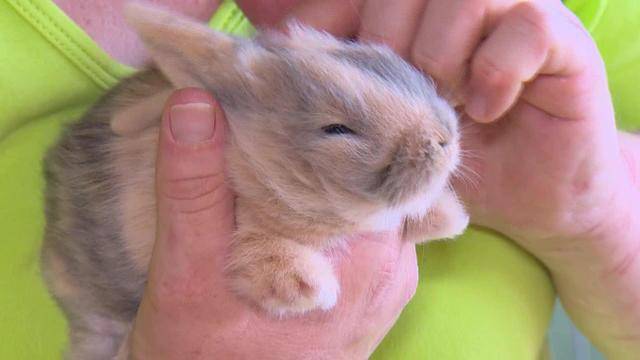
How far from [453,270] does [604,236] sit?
0.52 feet

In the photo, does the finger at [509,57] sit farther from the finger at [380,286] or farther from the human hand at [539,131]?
the finger at [380,286]

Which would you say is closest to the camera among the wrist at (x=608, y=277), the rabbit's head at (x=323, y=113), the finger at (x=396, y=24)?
the rabbit's head at (x=323, y=113)

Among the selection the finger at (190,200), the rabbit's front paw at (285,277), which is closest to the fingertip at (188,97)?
the finger at (190,200)

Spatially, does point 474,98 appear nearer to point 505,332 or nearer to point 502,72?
point 502,72

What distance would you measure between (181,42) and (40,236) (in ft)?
1.35

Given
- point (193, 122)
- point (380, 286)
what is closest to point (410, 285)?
point (380, 286)

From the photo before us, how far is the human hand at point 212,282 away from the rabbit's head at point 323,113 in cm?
3

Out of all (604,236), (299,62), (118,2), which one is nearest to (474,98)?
(299,62)

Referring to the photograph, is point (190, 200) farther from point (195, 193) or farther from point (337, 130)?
point (337, 130)

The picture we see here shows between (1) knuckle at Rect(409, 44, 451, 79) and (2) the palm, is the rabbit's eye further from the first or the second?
(2) the palm

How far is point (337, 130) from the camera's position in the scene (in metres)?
0.55

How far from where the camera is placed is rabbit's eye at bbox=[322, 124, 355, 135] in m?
0.55

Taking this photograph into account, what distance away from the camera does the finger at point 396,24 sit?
663 mm

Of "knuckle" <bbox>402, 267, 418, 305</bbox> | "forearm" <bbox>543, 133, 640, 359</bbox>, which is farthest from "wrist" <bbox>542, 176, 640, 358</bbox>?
"knuckle" <bbox>402, 267, 418, 305</bbox>
